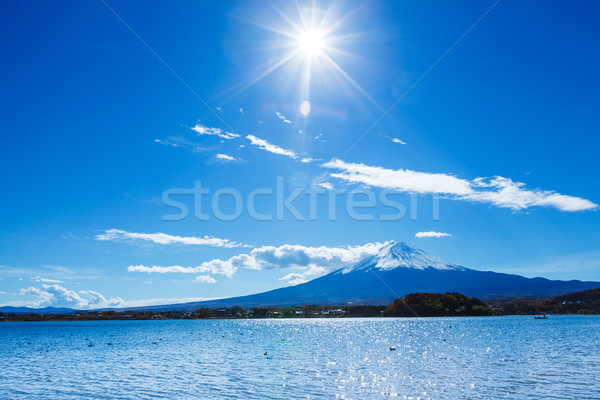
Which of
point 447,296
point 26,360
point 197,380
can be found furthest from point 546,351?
point 447,296

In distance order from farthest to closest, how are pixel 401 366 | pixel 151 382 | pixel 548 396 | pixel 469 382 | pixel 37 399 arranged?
1. pixel 401 366
2. pixel 151 382
3. pixel 469 382
4. pixel 37 399
5. pixel 548 396

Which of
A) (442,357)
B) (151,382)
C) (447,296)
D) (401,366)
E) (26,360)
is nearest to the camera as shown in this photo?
(151,382)

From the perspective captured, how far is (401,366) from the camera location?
40969 mm

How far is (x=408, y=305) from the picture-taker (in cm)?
19775

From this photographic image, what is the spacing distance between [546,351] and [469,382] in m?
26.0

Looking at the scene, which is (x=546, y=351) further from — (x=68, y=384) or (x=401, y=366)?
(x=68, y=384)

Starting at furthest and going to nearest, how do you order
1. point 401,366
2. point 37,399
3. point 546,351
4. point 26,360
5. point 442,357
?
point 26,360 < point 546,351 < point 442,357 < point 401,366 < point 37,399

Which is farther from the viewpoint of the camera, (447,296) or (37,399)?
(447,296)

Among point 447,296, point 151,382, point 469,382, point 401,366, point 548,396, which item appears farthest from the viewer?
point 447,296

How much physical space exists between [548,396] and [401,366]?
15.5 meters

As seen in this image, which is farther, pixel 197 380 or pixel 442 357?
pixel 442 357

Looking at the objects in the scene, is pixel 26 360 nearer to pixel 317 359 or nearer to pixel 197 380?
pixel 197 380

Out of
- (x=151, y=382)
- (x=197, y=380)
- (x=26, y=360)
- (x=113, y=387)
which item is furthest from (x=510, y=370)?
(x=26, y=360)

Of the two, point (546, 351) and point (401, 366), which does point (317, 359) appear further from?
point (546, 351)
